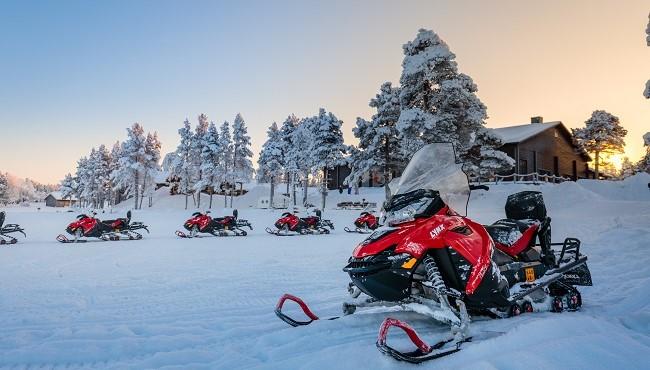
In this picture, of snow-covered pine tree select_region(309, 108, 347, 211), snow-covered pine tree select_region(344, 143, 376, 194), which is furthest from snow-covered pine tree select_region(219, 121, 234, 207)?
snow-covered pine tree select_region(344, 143, 376, 194)

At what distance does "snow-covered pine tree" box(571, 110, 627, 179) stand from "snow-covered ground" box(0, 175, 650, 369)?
36.2 metres

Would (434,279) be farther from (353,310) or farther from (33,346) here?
(33,346)

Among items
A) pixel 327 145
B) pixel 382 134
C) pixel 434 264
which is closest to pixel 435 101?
pixel 382 134

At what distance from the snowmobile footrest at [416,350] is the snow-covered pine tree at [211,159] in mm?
43984

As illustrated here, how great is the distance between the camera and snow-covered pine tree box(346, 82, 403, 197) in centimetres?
2777

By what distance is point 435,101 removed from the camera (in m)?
21.2

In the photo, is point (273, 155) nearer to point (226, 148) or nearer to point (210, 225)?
point (226, 148)

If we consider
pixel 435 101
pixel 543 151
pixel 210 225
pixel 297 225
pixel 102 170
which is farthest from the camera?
pixel 102 170

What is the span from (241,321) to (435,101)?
19.2 m

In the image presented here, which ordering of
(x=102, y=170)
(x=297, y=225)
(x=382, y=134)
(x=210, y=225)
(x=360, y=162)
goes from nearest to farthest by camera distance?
(x=210, y=225), (x=297, y=225), (x=382, y=134), (x=360, y=162), (x=102, y=170)

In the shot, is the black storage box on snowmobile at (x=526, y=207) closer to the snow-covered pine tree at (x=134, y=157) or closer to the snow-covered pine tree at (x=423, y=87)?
the snow-covered pine tree at (x=423, y=87)

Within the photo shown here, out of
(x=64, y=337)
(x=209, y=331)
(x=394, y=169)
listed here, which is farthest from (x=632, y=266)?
(x=394, y=169)

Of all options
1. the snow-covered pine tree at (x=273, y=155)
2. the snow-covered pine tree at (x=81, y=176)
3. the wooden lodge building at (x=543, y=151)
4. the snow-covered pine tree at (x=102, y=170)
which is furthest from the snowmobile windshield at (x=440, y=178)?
the snow-covered pine tree at (x=81, y=176)

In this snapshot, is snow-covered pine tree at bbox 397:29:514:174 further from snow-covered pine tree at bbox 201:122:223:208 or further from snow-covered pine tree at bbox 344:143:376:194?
snow-covered pine tree at bbox 201:122:223:208
